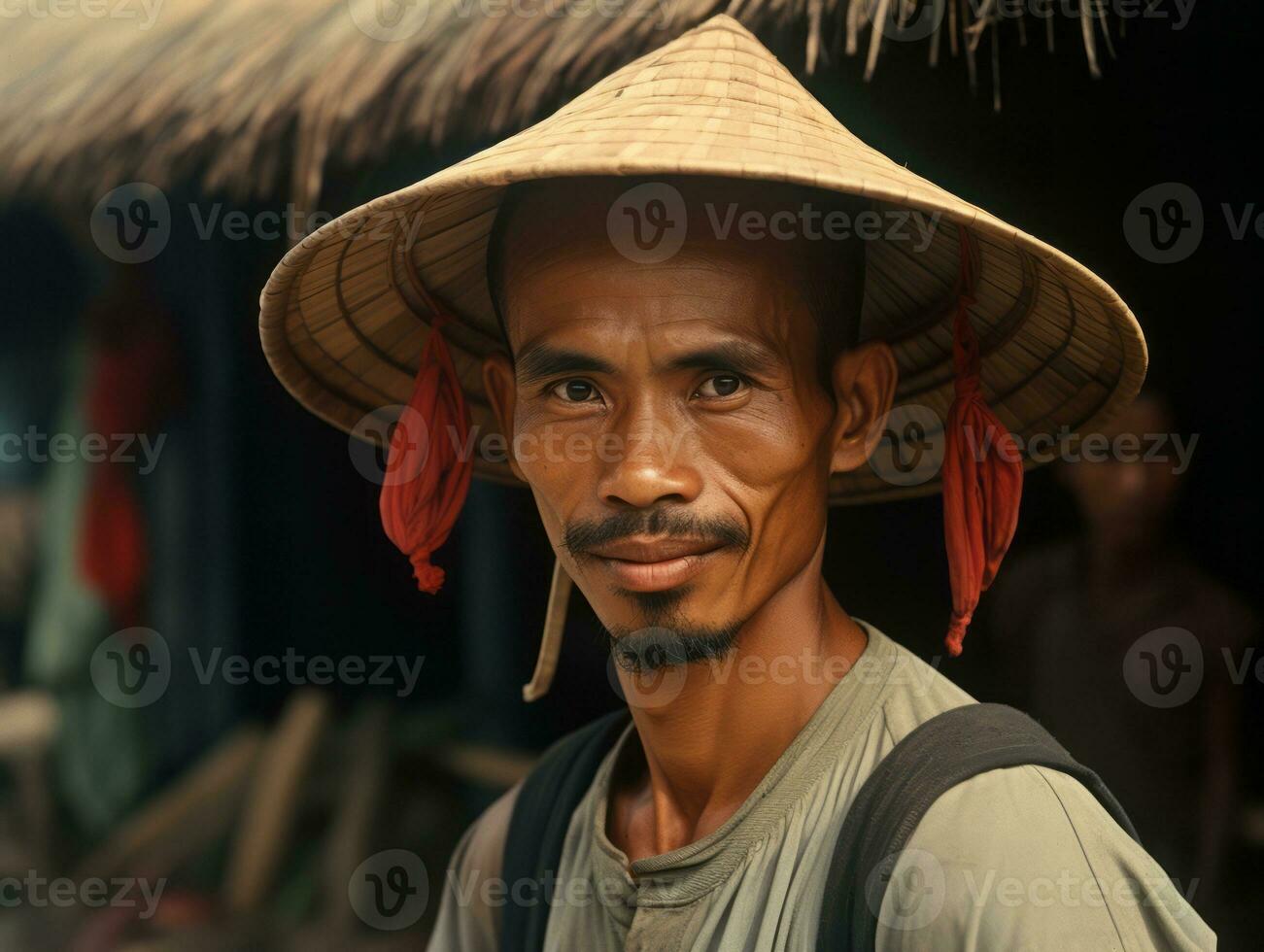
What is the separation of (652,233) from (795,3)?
761 millimetres

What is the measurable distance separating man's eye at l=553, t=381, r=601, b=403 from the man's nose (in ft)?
0.24

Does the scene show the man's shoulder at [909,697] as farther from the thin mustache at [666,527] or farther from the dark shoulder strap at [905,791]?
the thin mustache at [666,527]

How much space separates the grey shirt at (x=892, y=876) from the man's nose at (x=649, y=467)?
33 centimetres

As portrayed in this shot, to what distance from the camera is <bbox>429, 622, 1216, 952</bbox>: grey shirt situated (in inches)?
52.1

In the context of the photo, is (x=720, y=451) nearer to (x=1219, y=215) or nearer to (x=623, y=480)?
(x=623, y=480)

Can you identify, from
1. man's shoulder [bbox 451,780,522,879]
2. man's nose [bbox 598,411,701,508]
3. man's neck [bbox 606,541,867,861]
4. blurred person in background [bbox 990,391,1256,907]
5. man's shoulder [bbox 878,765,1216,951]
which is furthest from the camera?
blurred person in background [bbox 990,391,1256,907]

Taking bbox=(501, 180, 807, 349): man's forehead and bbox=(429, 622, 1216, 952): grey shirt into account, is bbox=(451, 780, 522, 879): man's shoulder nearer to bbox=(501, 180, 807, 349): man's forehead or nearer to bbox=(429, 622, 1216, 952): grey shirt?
bbox=(429, 622, 1216, 952): grey shirt

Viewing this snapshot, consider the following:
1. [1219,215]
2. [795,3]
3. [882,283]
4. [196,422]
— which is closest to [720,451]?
[882,283]

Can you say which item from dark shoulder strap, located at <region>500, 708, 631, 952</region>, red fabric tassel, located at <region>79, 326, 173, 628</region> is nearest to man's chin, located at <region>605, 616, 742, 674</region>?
dark shoulder strap, located at <region>500, 708, 631, 952</region>

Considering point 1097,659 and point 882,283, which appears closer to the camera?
point 882,283

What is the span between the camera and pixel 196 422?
292 cm

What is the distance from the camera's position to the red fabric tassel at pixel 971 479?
1672 millimetres

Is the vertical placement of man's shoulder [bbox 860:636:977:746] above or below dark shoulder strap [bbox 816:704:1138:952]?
above

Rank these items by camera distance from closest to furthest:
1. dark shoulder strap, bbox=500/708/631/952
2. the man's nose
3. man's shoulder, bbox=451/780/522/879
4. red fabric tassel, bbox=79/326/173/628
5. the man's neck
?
the man's nose → the man's neck → dark shoulder strap, bbox=500/708/631/952 → man's shoulder, bbox=451/780/522/879 → red fabric tassel, bbox=79/326/173/628
